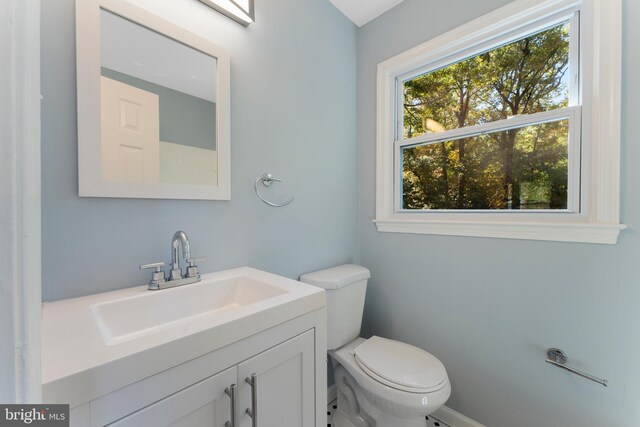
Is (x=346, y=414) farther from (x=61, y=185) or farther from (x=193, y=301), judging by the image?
(x=61, y=185)

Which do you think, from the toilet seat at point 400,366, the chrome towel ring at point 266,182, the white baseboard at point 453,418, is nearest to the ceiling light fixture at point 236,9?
the chrome towel ring at point 266,182

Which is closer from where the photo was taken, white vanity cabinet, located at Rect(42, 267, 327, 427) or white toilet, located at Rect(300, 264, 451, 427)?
white vanity cabinet, located at Rect(42, 267, 327, 427)

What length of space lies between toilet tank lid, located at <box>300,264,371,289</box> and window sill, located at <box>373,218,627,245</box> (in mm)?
360

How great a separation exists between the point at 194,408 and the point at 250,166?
90 centimetres

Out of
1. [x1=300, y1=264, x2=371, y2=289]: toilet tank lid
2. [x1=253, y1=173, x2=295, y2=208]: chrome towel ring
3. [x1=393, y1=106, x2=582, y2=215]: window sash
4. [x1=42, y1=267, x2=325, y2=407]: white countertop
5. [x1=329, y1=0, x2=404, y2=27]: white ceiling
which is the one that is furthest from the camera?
[x1=329, y1=0, x2=404, y2=27]: white ceiling

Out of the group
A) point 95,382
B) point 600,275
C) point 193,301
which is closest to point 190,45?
point 193,301

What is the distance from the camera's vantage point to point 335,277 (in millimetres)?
1364

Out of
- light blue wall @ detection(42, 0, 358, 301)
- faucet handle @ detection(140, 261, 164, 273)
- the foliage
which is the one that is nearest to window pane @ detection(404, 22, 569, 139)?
the foliage

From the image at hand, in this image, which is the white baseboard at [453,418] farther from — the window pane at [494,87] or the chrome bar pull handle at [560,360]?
the window pane at [494,87]

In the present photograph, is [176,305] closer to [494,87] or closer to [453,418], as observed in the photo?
[453,418]

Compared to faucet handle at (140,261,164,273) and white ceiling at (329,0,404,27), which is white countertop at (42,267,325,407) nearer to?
faucet handle at (140,261,164,273)

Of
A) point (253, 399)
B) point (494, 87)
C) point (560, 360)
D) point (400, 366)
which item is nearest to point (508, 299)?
point (560, 360)

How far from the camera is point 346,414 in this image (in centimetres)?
136

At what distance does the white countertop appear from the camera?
0.44 m
